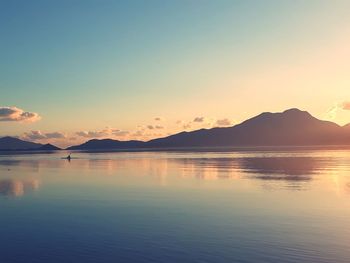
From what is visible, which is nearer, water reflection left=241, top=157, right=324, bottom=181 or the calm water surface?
the calm water surface

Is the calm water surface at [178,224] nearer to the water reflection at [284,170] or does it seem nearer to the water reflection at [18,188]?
the water reflection at [18,188]

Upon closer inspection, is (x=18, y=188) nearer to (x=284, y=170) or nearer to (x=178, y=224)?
(x=178, y=224)

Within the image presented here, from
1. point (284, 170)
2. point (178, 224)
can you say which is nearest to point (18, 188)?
point (178, 224)

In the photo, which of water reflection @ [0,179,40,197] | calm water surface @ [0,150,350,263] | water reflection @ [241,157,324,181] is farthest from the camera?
water reflection @ [241,157,324,181]

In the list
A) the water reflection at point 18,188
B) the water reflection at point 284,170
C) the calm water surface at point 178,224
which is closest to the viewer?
the calm water surface at point 178,224

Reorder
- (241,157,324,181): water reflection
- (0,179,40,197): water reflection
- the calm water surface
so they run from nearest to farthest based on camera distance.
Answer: the calm water surface
(0,179,40,197): water reflection
(241,157,324,181): water reflection

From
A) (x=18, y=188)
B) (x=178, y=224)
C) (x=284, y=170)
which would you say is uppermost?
(x=284, y=170)

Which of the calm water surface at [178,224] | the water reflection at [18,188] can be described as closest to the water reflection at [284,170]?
the calm water surface at [178,224]

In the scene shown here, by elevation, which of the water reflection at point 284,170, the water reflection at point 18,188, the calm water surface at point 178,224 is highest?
the water reflection at point 284,170

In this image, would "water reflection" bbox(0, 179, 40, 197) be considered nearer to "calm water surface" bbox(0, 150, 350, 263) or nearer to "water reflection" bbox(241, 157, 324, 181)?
"calm water surface" bbox(0, 150, 350, 263)

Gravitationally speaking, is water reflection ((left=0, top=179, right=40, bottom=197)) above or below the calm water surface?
above

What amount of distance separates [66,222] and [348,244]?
59.9ft

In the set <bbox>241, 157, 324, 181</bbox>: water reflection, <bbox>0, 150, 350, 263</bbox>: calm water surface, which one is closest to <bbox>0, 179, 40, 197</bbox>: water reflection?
<bbox>0, 150, 350, 263</bbox>: calm water surface

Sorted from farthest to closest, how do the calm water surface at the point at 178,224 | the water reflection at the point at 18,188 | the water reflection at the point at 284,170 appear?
the water reflection at the point at 284,170
the water reflection at the point at 18,188
the calm water surface at the point at 178,224
